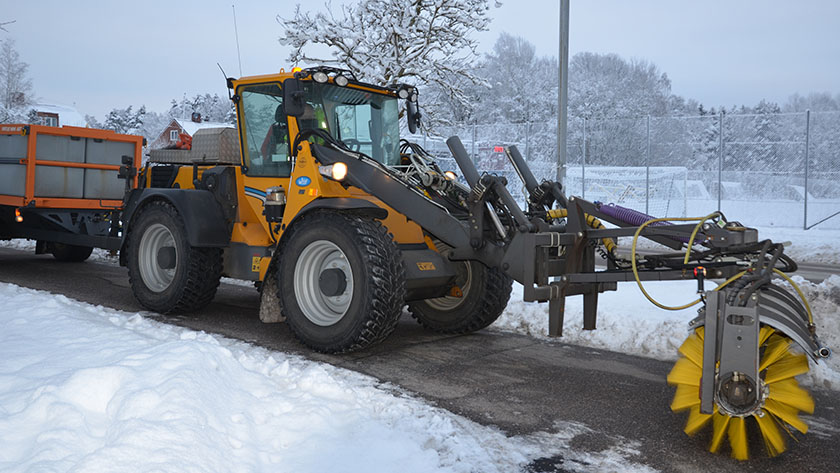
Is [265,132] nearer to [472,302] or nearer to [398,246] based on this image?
[398,246]

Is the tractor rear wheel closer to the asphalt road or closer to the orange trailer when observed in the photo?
the asphalt road

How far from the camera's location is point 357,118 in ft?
22.6

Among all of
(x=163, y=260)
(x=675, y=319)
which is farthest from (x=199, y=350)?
(x=675, y=319)

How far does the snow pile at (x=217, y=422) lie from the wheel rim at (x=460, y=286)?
1.82 m

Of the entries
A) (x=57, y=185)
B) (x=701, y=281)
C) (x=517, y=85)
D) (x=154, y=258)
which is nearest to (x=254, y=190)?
(x=154, y=258)

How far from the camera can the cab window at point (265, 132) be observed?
680 cm

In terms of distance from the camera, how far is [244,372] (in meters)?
4.97

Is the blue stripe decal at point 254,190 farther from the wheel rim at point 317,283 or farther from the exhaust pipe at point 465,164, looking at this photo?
the exhaust pipe at point 465,164

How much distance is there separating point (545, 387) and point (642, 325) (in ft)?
6.47

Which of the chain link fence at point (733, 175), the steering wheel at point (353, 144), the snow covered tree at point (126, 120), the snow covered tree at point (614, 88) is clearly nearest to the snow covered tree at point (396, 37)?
the chain link fence at point (733, 175)

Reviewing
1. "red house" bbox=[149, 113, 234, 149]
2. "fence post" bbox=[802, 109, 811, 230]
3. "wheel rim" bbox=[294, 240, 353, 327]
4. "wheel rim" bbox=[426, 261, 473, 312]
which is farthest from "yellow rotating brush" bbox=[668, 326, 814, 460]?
"red house" bbox=[149, 113, 234, 149]

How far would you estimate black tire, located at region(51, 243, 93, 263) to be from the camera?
1219cm

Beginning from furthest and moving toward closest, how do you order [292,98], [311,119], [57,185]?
[57,185] < [311,119] < [292,98]

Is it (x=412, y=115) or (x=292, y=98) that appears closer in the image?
(x=292, y=98)
